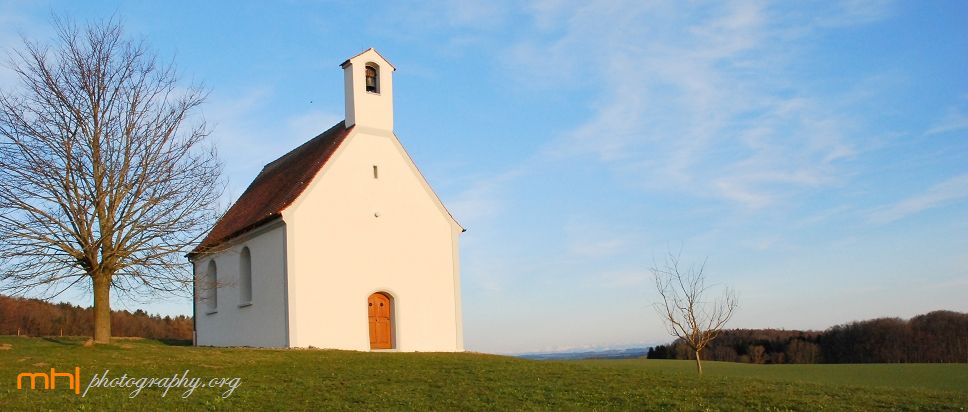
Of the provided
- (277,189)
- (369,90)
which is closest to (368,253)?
(277,189)

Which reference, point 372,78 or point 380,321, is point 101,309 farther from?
point 372,78

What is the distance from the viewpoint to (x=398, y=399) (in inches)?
558

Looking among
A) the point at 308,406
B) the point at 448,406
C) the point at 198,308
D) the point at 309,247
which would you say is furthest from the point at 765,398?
the point at 198,308

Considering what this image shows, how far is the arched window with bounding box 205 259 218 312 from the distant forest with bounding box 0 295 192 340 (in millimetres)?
19454

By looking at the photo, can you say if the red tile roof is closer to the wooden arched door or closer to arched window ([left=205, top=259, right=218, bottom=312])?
arched window ([left=205, top=259, right=218, bottom=312])

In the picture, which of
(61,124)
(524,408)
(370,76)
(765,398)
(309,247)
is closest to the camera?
(524,408)

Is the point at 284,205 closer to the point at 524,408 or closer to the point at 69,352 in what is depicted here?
the point at 69,352

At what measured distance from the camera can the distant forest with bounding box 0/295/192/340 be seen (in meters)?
52.7

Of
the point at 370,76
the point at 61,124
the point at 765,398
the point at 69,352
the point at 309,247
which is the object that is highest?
the point at 370,76

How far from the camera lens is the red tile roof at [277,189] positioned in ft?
85.8

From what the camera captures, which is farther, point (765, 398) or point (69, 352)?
point (69, 352)

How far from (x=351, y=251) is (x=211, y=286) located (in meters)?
7.62

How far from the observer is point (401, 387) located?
51.2 feet

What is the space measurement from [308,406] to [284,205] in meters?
12.7
